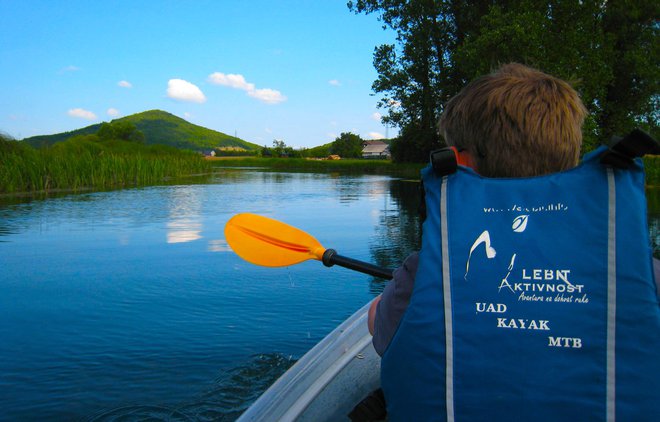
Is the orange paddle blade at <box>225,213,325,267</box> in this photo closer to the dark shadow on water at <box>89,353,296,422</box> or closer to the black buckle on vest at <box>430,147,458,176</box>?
the dark shadow on water at <box>89,353,296,422</box>

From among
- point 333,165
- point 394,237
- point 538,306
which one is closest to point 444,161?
point 538,306

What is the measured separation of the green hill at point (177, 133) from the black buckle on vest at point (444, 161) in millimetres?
95189

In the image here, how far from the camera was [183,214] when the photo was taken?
393 inches

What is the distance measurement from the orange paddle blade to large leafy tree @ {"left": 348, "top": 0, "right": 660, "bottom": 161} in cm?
1137

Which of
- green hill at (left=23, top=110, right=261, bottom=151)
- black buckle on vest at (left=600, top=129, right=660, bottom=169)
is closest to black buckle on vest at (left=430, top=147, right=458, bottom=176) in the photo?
black buckle on vest at (left=600, top=129, right=660, bottom=169)

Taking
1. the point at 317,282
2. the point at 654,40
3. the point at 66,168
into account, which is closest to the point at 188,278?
the point at 317,282

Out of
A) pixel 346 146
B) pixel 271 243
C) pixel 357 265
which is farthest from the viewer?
pixel 346 146

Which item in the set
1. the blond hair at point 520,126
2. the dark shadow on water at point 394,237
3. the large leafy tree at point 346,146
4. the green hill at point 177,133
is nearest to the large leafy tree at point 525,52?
the dark shadow on water at point 394,237

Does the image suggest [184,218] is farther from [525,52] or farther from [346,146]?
[346,146]

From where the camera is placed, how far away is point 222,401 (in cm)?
280

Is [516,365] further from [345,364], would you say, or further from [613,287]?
[345,364]

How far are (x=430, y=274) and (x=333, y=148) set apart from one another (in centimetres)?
6996

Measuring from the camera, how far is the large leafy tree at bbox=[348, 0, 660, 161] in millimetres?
16812

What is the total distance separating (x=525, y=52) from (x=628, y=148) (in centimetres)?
1683
